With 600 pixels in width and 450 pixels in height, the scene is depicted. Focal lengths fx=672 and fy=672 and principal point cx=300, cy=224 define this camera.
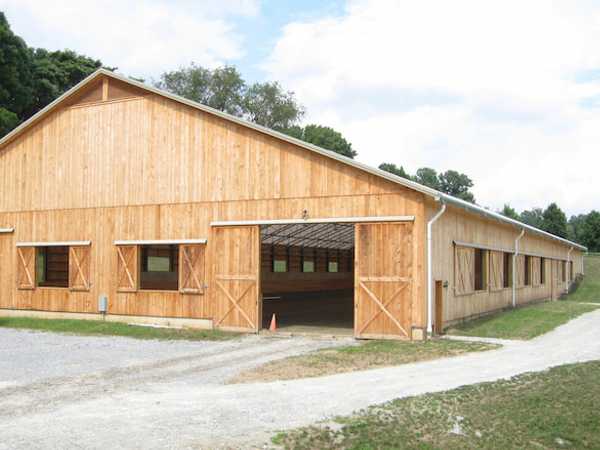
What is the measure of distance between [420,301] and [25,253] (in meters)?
13.2

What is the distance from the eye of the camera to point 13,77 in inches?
1511

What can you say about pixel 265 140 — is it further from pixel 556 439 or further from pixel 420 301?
pixel 556 439

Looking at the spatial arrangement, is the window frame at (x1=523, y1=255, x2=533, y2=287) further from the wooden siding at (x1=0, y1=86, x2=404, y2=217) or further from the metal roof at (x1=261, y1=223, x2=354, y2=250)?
the wooden siding at (x1=0, y1=86, x2=404, y2=217)

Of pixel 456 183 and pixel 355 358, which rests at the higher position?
pixel 456 183

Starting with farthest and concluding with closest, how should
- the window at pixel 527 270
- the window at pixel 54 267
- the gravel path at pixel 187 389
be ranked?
1. the window at pixel 527 270
2. the window at pixel 54 267
3. the gravel path at pixel 187 389

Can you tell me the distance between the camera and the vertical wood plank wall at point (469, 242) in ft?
55.4

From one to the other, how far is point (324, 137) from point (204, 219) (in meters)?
47.4

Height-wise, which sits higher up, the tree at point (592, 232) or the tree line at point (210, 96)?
the tree line at point (210, 96)

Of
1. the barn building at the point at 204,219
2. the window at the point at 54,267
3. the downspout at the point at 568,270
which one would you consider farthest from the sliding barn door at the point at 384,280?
the downspout at the point at 568,270

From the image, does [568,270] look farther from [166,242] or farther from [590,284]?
[166,242]

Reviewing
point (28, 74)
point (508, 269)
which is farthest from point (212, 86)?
point (508, 269)

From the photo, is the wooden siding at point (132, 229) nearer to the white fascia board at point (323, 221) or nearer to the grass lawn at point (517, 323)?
the white fascia board at point (323, 221)

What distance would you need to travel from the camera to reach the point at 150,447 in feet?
22.9

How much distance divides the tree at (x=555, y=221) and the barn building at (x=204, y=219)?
43475mm
